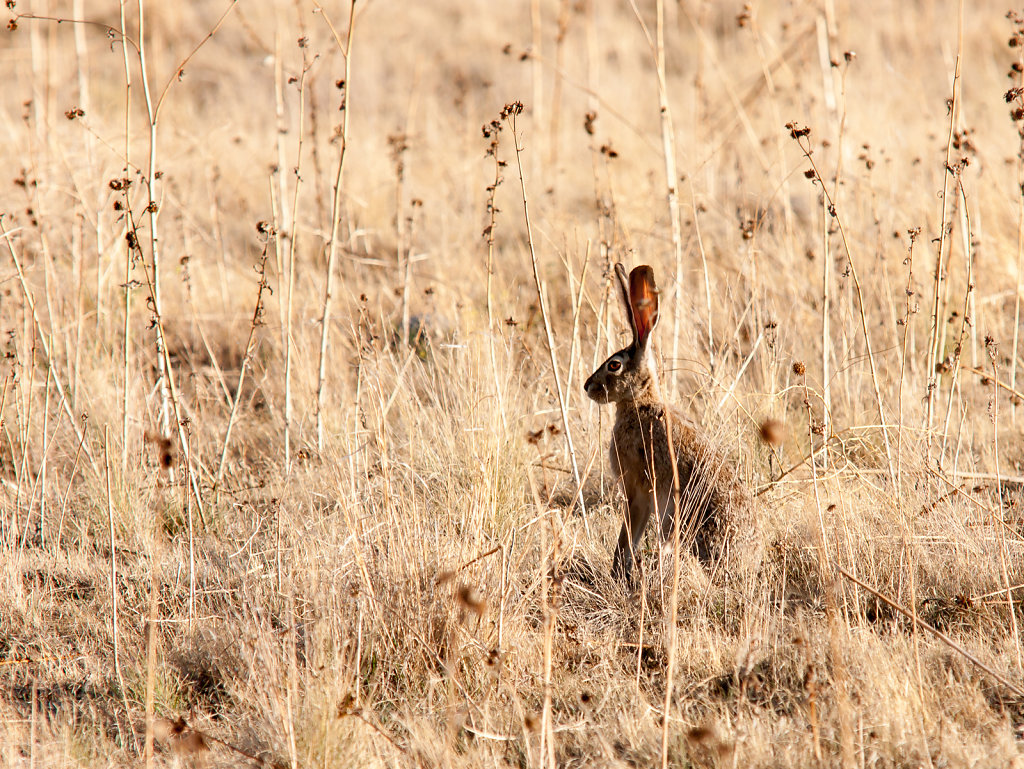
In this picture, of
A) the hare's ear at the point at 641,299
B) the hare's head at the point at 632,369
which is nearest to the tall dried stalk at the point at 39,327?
the hare's head at the point at 632,369

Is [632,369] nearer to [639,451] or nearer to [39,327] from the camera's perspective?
[639,451]

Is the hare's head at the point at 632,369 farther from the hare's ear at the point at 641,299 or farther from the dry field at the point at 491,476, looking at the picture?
the dry field at the point at 491,476

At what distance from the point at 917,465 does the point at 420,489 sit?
198 centimetres

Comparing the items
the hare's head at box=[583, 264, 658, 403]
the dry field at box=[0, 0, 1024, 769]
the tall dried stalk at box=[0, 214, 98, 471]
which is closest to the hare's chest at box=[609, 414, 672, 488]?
the hare's head at box=[583, 264, 658, 403]

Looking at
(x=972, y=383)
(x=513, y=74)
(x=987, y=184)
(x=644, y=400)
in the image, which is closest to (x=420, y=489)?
(x=644, y=400)

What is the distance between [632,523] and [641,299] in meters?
0.93

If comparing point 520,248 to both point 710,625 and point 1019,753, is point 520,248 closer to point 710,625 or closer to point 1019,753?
point 710,625

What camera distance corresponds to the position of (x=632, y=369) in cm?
342

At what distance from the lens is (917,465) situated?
12.0 ft

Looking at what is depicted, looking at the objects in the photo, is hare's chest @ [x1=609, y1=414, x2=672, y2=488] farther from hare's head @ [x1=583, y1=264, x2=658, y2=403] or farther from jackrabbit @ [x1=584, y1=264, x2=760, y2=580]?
hare's head @ [x1=583, y1=264, x2=658, y2=403]

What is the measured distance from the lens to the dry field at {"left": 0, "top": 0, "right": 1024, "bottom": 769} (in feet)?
8.82

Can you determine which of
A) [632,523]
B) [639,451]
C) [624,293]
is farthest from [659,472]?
[624,293]

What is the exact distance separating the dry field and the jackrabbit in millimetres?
122

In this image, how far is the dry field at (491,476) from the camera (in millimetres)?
2689
